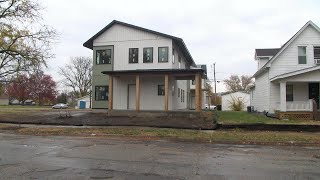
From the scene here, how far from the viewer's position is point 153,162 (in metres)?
9.46

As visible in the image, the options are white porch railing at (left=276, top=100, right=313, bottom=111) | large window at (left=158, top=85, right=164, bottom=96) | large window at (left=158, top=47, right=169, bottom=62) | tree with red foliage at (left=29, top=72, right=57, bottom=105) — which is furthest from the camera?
tree with red foliage at (left=29, top=72, right=57, bottom=105)

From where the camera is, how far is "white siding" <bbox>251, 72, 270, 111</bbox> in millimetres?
31634

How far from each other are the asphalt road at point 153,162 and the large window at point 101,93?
19073 millimetres

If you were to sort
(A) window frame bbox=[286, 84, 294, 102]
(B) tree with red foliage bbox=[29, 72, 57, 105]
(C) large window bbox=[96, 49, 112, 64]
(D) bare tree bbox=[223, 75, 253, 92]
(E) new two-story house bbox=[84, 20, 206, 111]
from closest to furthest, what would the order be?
1. (A) window frame bbox=[286, 84, 294, 102]
2. (E) new two-story house bbox=[84, 20, 206, 111]
3. (C) large window bbox=[96, 49, 112, 64]
4. (B) tree with red foliage bbox=[29, 72, 57, 105]
5. (D) bare tree bbox=[223, 75, 253, 92]

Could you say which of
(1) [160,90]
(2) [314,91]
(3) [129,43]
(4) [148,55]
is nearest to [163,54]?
(4) [148,55]

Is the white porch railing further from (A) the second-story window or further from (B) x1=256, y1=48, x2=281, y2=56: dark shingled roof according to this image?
(B) x1=256, y1=48, x2=281, y2=56: dark shingled roof

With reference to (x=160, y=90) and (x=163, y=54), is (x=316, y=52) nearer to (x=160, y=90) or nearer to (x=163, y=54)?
(x=163, y=54)

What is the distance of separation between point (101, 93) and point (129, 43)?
218 inches

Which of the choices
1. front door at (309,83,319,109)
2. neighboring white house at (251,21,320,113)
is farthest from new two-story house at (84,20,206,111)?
front door at (309,83,319,109)

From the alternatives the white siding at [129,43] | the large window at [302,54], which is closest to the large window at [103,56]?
the white siding at [129,43]

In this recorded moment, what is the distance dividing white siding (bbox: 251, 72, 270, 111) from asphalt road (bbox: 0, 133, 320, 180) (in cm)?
1936

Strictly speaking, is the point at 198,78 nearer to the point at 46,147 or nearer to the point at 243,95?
the point at 46,147

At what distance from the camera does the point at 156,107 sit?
3058cm

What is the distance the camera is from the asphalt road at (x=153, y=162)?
786 cm
